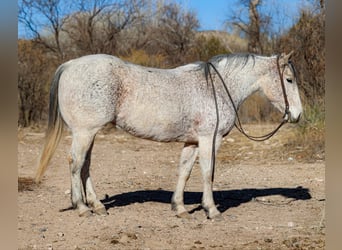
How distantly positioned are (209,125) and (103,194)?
2.18 metres

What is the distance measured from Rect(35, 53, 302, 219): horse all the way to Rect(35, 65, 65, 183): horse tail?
11mm

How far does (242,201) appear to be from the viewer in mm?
6500

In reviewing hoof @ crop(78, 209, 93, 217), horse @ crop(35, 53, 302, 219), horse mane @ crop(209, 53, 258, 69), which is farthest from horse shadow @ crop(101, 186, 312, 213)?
horse mane @ crop(209, 53, 258, 69)

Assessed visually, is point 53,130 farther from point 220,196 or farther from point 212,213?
point 220,196

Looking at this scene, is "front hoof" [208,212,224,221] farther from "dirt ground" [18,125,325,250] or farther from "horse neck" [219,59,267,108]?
"horse neck" [219,59,267,108]

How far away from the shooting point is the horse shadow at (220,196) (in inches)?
247

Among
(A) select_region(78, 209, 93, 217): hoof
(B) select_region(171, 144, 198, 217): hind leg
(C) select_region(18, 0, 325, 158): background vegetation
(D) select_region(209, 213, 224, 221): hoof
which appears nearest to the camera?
(A) select_region(78, 209, 93, 217): hoof

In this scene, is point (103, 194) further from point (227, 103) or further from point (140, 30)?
point (140, 30)

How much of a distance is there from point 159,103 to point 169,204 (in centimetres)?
154

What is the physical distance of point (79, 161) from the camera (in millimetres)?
5141

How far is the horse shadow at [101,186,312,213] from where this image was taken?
247 inches

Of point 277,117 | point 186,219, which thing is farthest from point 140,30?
point 186,219

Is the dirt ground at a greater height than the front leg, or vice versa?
the front leg

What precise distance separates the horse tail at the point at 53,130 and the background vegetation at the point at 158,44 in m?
6.42
